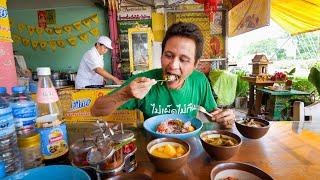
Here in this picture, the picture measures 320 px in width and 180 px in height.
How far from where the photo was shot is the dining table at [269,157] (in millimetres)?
919

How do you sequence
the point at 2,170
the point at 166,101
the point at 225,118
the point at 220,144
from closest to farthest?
the point at 2,170, the point at 220,144, the point at 225,118, the point at 166,101

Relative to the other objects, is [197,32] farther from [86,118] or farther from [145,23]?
[145,23]

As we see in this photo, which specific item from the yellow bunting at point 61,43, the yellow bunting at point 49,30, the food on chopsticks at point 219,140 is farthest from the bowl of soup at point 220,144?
the yellow bunting at point 49,30

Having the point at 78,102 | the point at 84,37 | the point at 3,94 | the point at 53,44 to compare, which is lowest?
the point at 78,102

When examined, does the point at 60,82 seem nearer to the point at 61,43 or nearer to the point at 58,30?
the point at 61,43

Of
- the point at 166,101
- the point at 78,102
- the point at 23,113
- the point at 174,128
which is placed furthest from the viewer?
the point at 78,102

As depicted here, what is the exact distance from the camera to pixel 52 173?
2.69ft

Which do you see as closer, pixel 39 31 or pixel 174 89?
pixel 174 89

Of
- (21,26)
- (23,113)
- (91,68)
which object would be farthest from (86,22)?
(23,113)

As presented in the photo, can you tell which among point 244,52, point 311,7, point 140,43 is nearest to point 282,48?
point 244,52

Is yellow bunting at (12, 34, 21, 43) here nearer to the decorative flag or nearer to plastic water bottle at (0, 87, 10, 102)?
the decorative flag

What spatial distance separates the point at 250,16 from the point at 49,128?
4.24 metres

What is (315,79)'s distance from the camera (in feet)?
13.9

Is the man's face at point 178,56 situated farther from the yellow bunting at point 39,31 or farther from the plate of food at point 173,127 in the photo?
the yellow bunting at point 39,31
